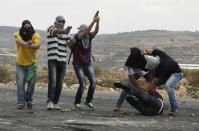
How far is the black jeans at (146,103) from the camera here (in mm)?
13383

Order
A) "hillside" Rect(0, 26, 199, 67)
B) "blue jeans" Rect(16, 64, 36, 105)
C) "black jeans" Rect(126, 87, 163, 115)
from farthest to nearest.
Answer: "hillside" Rect(0, 26, 199, 67) → "blue jeans" Rect(16, 64, 36, 105) → "black jeans" Rect(126, 87, 163, 115)

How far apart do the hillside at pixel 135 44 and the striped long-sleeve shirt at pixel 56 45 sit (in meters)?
41.7

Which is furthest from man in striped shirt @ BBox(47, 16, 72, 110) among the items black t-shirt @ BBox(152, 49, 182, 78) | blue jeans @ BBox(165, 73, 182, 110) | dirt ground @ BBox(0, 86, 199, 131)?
blue jeans @ BBox(165, 73, 182, 110)

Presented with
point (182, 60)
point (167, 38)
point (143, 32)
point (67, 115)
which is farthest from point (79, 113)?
point (143, 32)

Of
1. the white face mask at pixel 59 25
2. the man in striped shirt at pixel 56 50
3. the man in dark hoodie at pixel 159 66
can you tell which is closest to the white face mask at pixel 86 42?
the man in striped shirt at pixel 56 50

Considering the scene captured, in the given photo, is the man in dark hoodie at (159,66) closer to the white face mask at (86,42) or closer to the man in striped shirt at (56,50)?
the white face mask at (86,42)

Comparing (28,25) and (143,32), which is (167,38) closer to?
(143,32)

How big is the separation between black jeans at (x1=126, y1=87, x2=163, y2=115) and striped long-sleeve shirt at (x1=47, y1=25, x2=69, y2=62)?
1684 millimetres

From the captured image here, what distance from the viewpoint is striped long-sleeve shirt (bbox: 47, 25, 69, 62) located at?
44.5 ft

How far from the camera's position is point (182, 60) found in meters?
57.6

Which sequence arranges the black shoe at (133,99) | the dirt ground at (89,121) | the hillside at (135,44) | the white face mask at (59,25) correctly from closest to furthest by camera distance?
the dirt ground at (89,121) < the black shoe at (133,99) < the white face mask at (59,25) < the hillside at (135,44)

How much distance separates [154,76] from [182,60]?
44475mm

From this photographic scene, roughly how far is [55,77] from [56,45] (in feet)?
2.16

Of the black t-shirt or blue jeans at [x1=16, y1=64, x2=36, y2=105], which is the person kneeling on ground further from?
blue jeans at [x1=16, y1=64, x2=36, y2=105]
